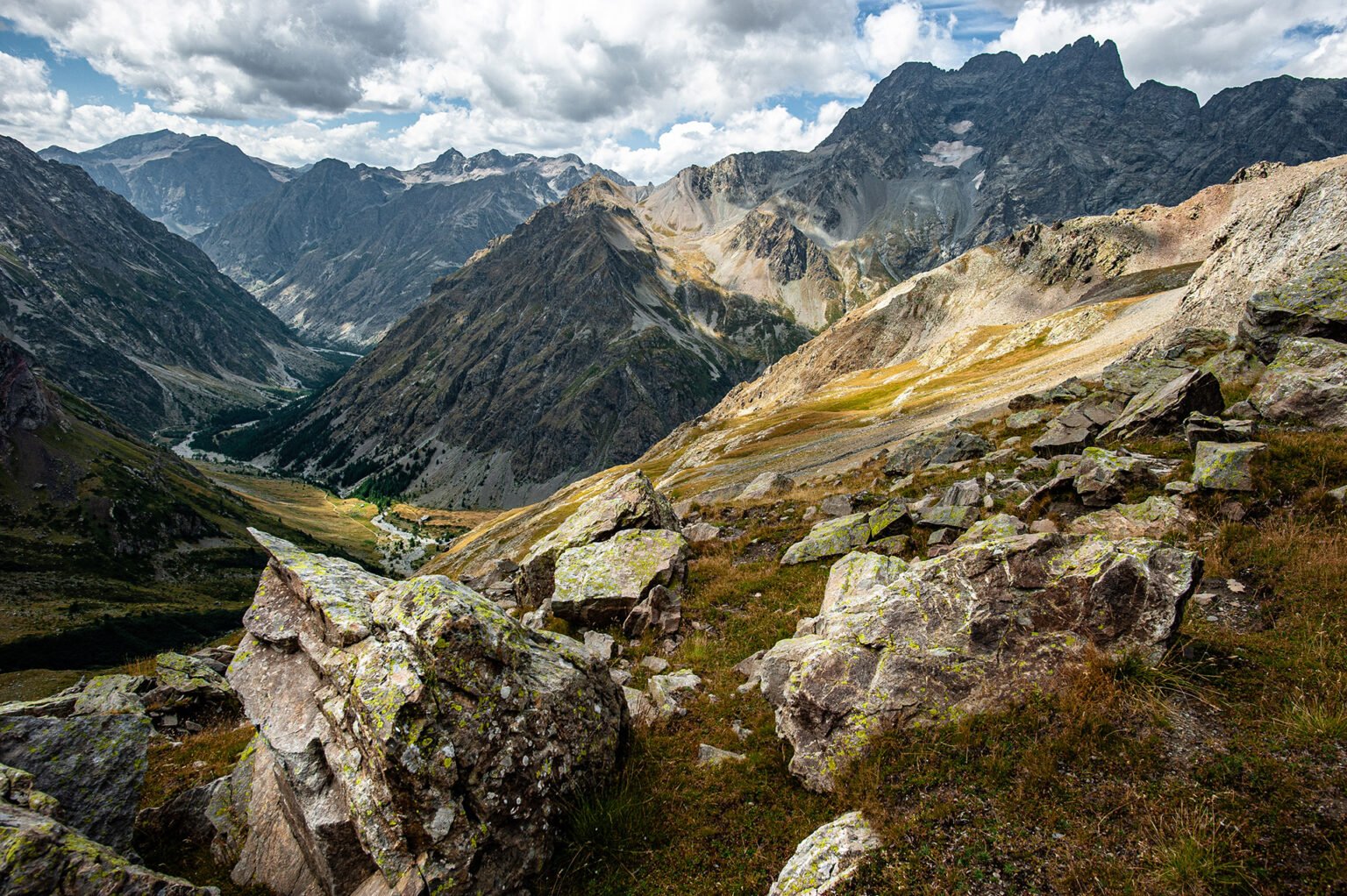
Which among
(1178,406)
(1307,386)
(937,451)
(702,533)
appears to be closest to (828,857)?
(1307,386)

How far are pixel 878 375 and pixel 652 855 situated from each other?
133471mm

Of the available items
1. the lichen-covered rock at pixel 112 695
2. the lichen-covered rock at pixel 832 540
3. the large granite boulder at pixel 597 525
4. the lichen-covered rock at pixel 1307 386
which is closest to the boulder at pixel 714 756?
the lichen-covered rock at pixel 832 540

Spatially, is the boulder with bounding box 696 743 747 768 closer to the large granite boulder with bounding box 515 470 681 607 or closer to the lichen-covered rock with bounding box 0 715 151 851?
the lichen-covered rock with bounding box 0 715 151 851

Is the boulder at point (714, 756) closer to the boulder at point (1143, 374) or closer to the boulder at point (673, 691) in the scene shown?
the boulder at point (673, 691)

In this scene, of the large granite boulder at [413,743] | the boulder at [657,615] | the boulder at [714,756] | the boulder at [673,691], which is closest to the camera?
the large granite boulder at [413,743]

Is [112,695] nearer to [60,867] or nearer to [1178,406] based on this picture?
[60,867]

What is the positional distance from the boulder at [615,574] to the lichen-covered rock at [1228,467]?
15337 millimetres

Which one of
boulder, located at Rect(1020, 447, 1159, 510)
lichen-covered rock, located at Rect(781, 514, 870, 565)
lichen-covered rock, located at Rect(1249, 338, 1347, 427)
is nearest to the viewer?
lichen-covered rock, located at Rect(1249, 338, 1347, 427)

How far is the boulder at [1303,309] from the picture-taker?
64.9 ft

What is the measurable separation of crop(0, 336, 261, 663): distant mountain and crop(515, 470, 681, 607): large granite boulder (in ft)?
443

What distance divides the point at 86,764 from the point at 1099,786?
1737 centimetres

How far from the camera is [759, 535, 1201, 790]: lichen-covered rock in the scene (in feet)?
30.7

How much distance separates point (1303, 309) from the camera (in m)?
20.4

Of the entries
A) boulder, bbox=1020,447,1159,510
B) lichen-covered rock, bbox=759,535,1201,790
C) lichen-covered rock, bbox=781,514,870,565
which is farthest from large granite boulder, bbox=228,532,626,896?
boulder, bbox=1020,447,1159,510
